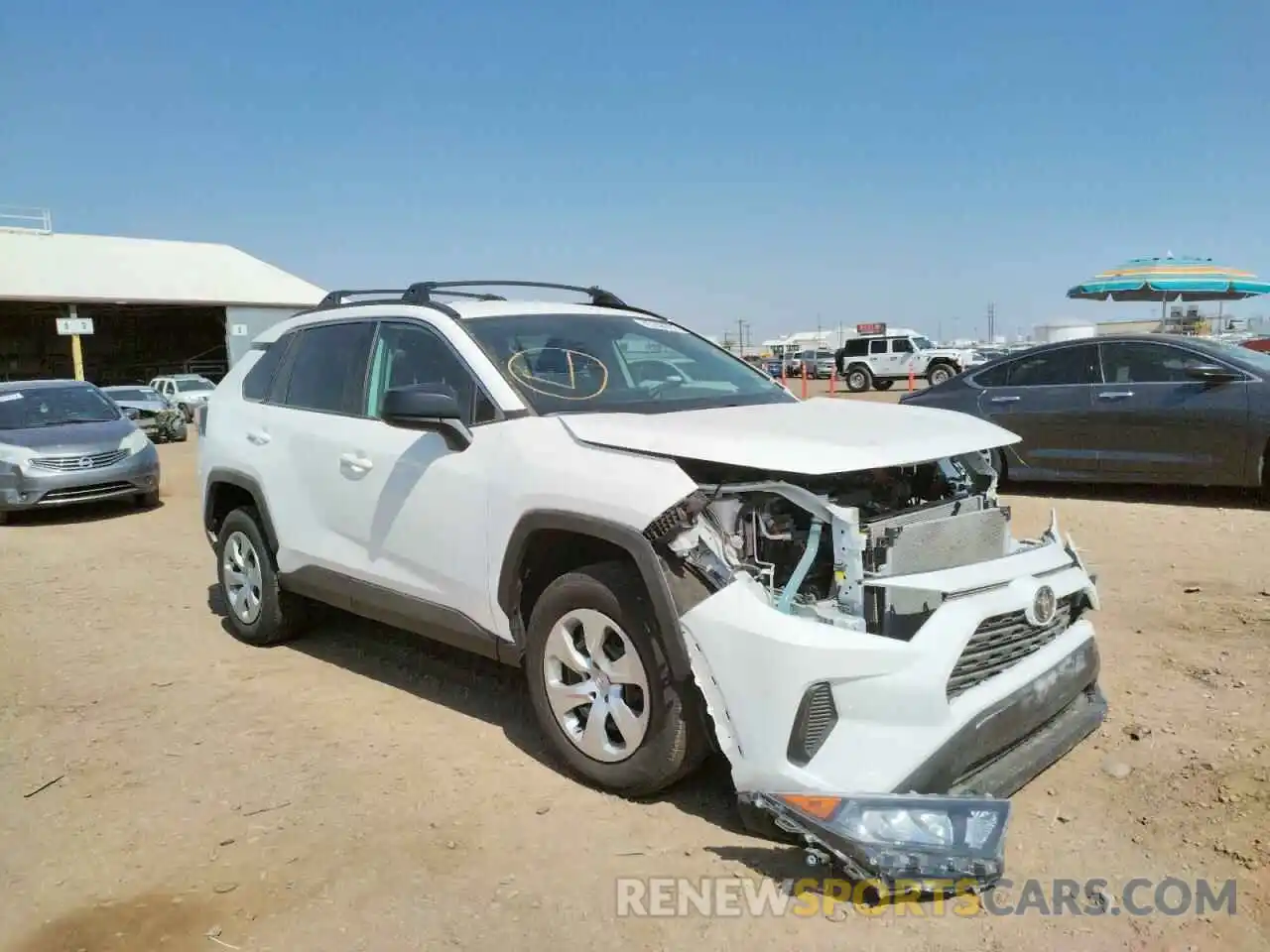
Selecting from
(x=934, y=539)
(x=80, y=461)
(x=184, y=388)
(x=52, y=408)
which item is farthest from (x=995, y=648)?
(x=184, y=388)

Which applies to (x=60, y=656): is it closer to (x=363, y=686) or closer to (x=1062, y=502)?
(x=363, y=686)

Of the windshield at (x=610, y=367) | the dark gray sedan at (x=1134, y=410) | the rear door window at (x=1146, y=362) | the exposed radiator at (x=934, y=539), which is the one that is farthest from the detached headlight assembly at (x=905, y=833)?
the rear door window at (x=1146, y=362)

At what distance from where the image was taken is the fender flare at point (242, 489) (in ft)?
17.0

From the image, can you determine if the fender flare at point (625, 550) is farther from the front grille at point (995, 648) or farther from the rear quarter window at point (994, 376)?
the rear quarter window at point (994, 376)

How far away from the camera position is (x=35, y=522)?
10.7 m

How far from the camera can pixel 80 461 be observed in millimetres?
10531

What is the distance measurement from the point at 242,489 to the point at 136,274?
36527mm

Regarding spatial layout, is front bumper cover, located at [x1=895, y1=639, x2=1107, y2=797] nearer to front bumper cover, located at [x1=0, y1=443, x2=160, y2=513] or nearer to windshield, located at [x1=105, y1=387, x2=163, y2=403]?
front bumper cover, located at [x1=0, y1=443, x2=160, y2=513]

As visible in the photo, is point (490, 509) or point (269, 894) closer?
point (269, 894)

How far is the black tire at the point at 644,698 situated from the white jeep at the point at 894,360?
32.0 meters

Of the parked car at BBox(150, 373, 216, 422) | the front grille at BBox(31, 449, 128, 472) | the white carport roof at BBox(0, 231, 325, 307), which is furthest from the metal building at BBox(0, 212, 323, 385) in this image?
the front grille at BBox(31, 449, 128, 472)

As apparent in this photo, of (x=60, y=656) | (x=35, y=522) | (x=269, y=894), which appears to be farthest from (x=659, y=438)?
(x=35, y=522)

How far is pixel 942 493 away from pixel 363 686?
2.96 m

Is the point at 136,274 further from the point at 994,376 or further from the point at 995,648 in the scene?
the point at 995,648
